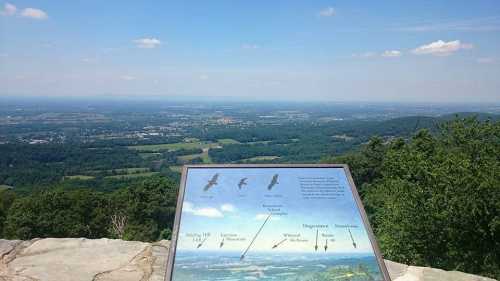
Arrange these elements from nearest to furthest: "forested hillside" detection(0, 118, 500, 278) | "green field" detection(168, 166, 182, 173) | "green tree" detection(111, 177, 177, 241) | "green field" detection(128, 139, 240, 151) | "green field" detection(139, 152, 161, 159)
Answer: "forested hillside" detection(0, 118, 500, 278) → "green tree" detection(111, 177, 177, 241) → "green field" detection(168, 166, 182, 173) → "green field" detection(139, 152, 161, 159) → "green field" detection(128, 139, 240, 151)

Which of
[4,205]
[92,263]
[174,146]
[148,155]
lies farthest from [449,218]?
[174,146]

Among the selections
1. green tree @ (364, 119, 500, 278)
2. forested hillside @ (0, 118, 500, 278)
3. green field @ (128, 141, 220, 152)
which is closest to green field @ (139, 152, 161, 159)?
green field @ (128, 141, 220, 152)

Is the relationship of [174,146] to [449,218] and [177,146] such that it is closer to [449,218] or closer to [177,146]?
[177,146]

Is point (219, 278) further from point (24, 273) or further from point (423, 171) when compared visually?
point (423, 171)

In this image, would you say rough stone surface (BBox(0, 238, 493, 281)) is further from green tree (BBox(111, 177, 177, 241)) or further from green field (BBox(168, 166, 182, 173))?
green field (BBox(168, 166, 182, 173))

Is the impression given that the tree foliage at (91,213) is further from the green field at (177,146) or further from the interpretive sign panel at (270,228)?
the green field at (177,146)

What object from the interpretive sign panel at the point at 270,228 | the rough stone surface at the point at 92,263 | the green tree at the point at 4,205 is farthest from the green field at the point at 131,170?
the interpretive sign panel at the point at 270,228

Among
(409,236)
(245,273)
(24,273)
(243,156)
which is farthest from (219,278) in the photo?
(243,156)
